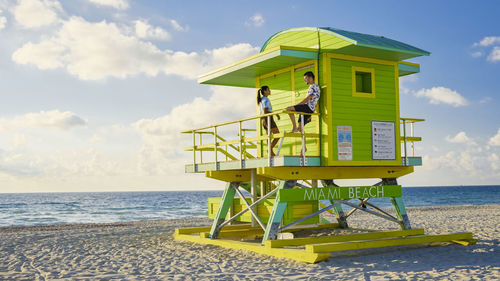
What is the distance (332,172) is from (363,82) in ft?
8.58

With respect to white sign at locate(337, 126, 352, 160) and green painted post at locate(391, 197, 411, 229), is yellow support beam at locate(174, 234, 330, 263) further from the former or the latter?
green painted post at locate(391, 197, 411, 229)

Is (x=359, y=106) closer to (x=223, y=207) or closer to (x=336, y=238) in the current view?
(x=336, y=238)

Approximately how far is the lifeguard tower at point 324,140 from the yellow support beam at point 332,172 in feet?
0.08

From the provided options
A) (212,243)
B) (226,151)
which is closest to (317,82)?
(226,151)

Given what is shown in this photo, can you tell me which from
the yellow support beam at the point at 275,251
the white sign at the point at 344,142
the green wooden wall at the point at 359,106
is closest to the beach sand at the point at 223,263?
the yellow support beam at the point at 275,251

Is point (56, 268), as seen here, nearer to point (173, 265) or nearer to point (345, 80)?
point (173, 265)

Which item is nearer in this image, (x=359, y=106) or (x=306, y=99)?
(x=306, y=99)

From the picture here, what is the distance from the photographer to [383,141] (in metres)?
13.5

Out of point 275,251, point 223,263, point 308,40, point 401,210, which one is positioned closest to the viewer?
point 223,263

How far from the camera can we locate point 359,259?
38.1 ft

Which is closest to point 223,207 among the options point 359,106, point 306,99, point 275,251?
point 275,251

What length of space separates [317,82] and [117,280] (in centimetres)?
655

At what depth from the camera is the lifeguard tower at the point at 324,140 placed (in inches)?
480

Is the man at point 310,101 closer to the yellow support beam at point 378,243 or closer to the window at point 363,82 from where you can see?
the window at point 363,82
